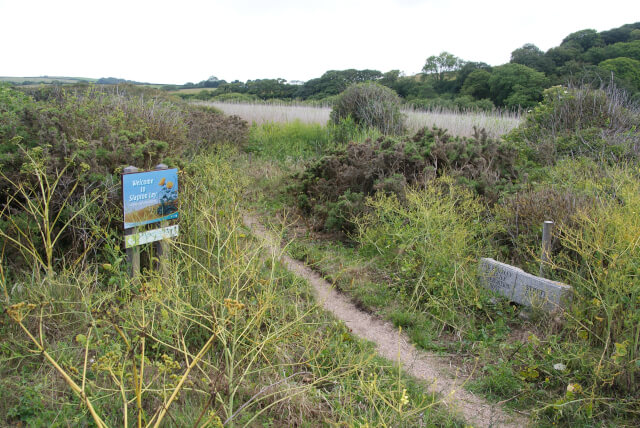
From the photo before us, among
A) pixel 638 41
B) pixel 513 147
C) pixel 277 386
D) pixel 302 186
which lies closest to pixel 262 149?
pixel 302 186

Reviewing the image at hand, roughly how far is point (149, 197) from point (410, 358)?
2.78m

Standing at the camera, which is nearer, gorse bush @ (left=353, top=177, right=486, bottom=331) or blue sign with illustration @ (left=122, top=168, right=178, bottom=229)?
blue sign with illustration @ (left=122, top=168, right=178, bottom=229)

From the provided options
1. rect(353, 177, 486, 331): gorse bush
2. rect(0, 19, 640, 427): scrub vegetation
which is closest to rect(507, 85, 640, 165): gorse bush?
rect(0, 19, 640, 427): scrub vegetation

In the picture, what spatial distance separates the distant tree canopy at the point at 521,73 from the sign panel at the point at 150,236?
1188 centimetres

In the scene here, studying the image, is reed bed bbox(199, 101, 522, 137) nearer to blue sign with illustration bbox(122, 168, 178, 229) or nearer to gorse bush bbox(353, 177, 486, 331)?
gorse bush bbox(353, 177, 486, 331)

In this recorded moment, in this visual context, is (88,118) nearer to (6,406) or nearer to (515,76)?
(6,406)

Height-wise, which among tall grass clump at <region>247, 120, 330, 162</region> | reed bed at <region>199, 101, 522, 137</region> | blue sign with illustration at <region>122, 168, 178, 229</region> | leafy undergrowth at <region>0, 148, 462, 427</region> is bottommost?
leafy undergrowth at <region>0, 148, 462, 427</region>

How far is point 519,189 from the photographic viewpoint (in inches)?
245

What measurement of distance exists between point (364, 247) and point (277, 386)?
130 inches

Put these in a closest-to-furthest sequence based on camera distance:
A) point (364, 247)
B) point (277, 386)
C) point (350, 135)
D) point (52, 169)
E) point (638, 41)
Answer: point (277, 386) < point (52, 169) < point (364, 247) < point (350, 135) < point (638, 41)

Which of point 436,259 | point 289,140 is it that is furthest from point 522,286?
point 289,140

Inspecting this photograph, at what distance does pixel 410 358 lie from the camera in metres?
4.02

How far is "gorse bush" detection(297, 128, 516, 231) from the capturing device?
668cm

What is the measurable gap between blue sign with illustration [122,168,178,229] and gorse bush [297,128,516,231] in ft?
9.30
